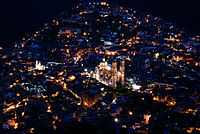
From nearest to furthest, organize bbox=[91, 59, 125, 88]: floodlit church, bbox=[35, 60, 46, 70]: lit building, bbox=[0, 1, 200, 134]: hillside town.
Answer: bbox=[0, 1, 200, 134]: hillside town, bbox=[91, 59, 125, 88]: floodlit church, bbox=[35, 60, 46, 70]: lit building

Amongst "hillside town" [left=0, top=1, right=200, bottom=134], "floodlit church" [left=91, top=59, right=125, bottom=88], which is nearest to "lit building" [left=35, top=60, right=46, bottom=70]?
"hillside town" [left=0, top=1, right=200, bottom=134]

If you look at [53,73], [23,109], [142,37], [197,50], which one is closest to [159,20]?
[142,37]

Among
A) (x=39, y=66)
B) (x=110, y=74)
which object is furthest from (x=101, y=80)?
(x=39, y=66)

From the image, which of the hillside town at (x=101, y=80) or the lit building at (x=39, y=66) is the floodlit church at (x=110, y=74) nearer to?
the hillside town at (x=101, y=80)

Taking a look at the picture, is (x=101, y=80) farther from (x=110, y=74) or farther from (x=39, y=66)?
(x=39, y=66)

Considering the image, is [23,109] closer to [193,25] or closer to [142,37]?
[142,37]

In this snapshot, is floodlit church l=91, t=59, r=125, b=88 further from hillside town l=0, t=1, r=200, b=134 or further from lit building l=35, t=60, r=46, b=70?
lit building l=35, t=60, r=46, b=70

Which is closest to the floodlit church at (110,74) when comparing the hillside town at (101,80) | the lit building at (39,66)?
the hillside town at (101,80)
